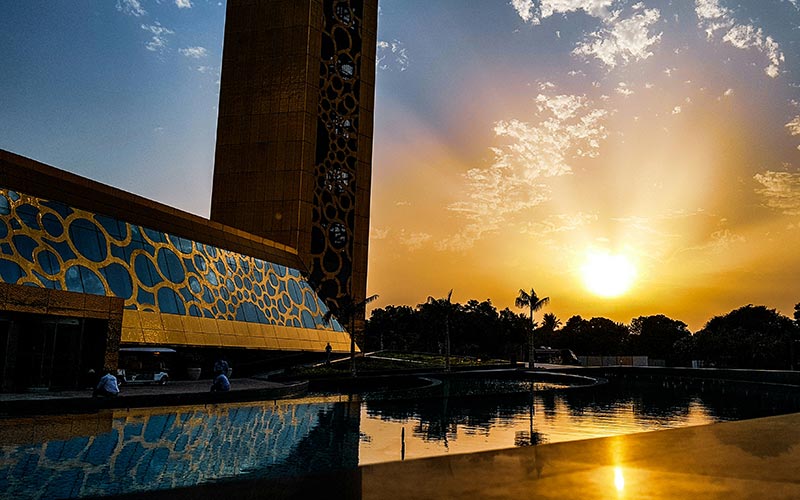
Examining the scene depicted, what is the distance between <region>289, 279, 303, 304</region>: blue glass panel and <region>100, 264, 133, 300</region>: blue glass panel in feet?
50.3

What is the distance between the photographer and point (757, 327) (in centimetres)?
9425

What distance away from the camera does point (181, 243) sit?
3300cm

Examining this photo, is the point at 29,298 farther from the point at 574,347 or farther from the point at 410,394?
the point at 574,347

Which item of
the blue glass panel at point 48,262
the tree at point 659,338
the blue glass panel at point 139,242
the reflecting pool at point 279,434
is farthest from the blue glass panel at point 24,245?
the tree at point 659,338

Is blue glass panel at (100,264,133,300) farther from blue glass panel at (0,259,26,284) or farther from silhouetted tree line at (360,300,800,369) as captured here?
silhouetted tree line at (360,300,800,369)

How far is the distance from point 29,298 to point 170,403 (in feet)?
21.7

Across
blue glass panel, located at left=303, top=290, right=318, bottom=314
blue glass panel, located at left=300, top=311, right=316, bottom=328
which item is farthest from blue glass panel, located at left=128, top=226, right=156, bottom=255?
blue glass panel, located at left=303, top=290, right=318, bottom=314

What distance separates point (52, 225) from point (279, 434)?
18.0 m

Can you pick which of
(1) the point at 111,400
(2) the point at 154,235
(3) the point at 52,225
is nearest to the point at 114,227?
(2) the point at 154,235

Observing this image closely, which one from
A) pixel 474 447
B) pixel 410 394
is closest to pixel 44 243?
pixel 410 394

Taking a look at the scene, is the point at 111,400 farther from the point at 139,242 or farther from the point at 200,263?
the point at 200,263

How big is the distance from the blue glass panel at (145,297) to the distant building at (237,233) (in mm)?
101

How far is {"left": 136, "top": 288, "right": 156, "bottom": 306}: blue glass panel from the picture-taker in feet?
91.5

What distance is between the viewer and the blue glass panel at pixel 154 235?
30594 millimetres
